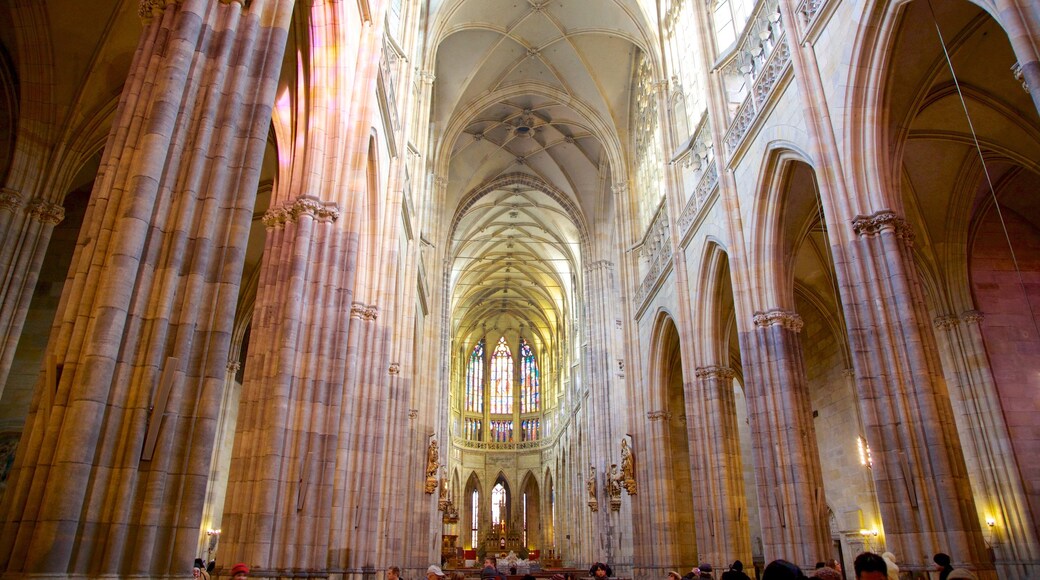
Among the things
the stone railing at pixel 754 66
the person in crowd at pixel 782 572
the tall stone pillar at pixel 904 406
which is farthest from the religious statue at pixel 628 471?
Result: the person in crowd at pixel 782 572

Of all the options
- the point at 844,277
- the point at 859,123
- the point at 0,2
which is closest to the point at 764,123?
the point at 859,123

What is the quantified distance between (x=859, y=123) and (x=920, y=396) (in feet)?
14.0

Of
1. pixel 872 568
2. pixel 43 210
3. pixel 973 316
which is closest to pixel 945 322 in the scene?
pixel 973 316

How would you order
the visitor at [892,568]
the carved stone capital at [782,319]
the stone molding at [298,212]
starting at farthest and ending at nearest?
the carved stone capital at [782,319], the stone molding at [298,212], the visitor at [892,568]

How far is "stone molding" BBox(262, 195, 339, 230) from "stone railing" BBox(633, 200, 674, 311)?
12.0 metres

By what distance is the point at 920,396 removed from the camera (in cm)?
907

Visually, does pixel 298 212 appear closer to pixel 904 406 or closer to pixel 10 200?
pixel 10 200

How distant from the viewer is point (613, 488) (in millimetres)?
26406

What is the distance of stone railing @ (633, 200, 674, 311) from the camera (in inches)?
848

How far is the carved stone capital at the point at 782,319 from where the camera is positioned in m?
13.8

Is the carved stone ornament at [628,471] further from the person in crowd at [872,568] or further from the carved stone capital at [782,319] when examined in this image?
the person in crowd at [872,568]

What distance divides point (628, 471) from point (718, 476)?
6866 mm

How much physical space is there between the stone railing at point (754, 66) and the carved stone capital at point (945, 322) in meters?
6.77

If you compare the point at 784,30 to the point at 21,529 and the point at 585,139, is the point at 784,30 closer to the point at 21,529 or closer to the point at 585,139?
the point at 21,529
